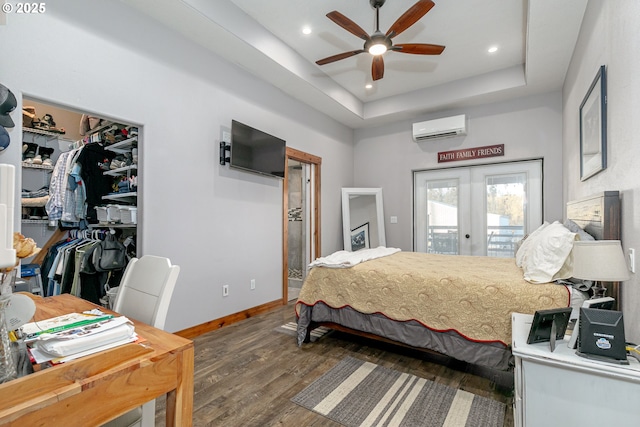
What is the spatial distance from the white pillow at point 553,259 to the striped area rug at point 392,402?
0.87m

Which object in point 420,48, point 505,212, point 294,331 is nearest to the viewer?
point 420,48

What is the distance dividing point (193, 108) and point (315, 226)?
2.51 meters

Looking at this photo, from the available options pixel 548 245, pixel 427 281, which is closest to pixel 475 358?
pixel 427 281

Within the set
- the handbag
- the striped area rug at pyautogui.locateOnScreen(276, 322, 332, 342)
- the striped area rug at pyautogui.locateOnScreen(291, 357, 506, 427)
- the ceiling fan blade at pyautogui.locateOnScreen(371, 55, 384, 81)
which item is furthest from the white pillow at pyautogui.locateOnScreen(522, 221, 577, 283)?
the handbag

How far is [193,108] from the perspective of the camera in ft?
9.87

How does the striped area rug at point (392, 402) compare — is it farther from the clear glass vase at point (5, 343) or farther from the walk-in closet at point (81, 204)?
the walk-in closet at point (81, 204)

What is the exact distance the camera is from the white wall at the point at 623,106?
1.43 metres

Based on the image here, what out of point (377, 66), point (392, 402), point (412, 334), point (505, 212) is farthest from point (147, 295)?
point (505, 212)

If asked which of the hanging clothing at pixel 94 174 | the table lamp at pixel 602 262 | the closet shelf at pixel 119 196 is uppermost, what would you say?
the hanging clothing at pixel 94 174

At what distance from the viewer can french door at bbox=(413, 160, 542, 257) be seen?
4.29m

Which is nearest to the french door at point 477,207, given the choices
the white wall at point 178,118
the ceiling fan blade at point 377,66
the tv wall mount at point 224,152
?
the ceiling fan blade at point 377,66

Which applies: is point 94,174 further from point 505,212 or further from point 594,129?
point 505,212

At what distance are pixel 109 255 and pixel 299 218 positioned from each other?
3.36 m

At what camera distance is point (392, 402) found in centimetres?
193
